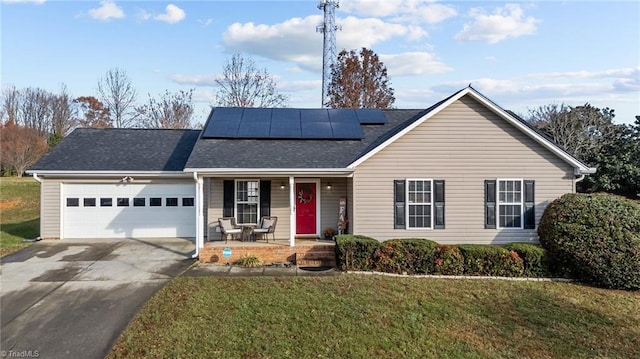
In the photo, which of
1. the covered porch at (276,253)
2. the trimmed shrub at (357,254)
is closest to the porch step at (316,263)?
the covered porch at (276,253)

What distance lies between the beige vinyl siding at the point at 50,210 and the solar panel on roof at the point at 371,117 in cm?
1148

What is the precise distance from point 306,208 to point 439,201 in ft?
14.6

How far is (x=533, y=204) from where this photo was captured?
12.1 meters

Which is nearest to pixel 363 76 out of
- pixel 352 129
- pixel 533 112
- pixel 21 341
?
pixel 533 112

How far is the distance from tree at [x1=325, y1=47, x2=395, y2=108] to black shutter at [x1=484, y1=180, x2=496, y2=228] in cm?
2473

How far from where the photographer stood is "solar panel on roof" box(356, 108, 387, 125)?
1489cm

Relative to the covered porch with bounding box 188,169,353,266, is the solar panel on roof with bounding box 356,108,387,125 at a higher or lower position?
higher

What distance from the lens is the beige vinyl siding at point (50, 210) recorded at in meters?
14.1

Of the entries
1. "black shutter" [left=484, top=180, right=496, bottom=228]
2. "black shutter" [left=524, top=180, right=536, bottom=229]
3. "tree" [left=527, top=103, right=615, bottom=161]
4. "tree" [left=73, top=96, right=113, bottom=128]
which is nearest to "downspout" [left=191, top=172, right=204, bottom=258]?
"black shutter" [left=484, top=180, right=496, bottom=228]

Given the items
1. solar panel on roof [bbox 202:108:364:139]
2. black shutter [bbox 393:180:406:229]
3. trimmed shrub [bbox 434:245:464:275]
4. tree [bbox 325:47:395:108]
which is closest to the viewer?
trimmed shrub [bbox 434:245:464:275]

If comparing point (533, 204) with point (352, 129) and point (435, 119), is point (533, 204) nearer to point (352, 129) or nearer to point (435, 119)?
point (435, 119)

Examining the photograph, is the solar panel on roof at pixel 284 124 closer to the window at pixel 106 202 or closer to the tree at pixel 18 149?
the window at pixel 106 202

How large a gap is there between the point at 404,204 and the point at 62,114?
49318mm

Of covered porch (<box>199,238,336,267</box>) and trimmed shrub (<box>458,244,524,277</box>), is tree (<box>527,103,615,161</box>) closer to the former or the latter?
trimmed shrub (<box>458,244,524,277</box>)
